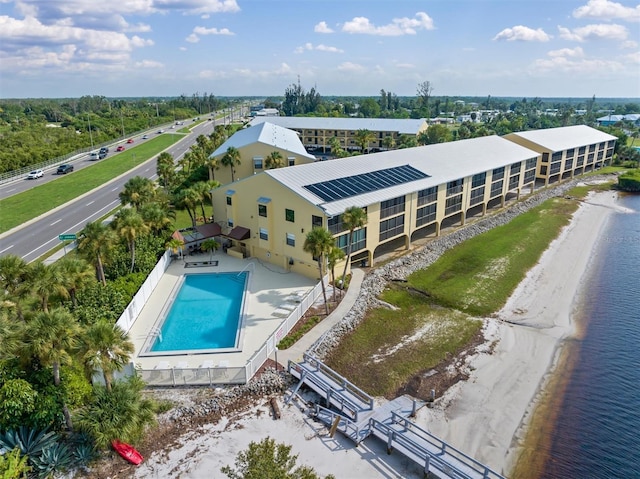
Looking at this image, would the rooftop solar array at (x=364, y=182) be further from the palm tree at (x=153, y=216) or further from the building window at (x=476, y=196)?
the palm tree at (x=153, y=216)

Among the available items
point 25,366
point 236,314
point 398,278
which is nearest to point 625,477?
point 398,278

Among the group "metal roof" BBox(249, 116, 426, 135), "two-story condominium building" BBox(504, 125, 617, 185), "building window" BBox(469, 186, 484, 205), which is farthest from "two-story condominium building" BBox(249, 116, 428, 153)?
"building window" BBox(469, 186, 484, 205)

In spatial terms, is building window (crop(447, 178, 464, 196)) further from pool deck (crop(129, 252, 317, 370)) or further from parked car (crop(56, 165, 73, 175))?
parked car (crop(56, 165, 73, 175))

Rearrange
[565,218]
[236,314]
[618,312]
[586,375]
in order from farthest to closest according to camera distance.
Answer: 1. [565,218]
2. [618,312]
3. [236,314]
4. [586,375]

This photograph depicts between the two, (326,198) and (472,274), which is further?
(472,274)

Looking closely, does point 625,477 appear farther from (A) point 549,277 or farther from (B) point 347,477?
(A) point 549,277

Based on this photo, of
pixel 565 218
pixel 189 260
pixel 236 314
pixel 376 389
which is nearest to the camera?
pixel 376 389

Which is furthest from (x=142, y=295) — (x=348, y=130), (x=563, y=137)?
(x=563, y=137)
